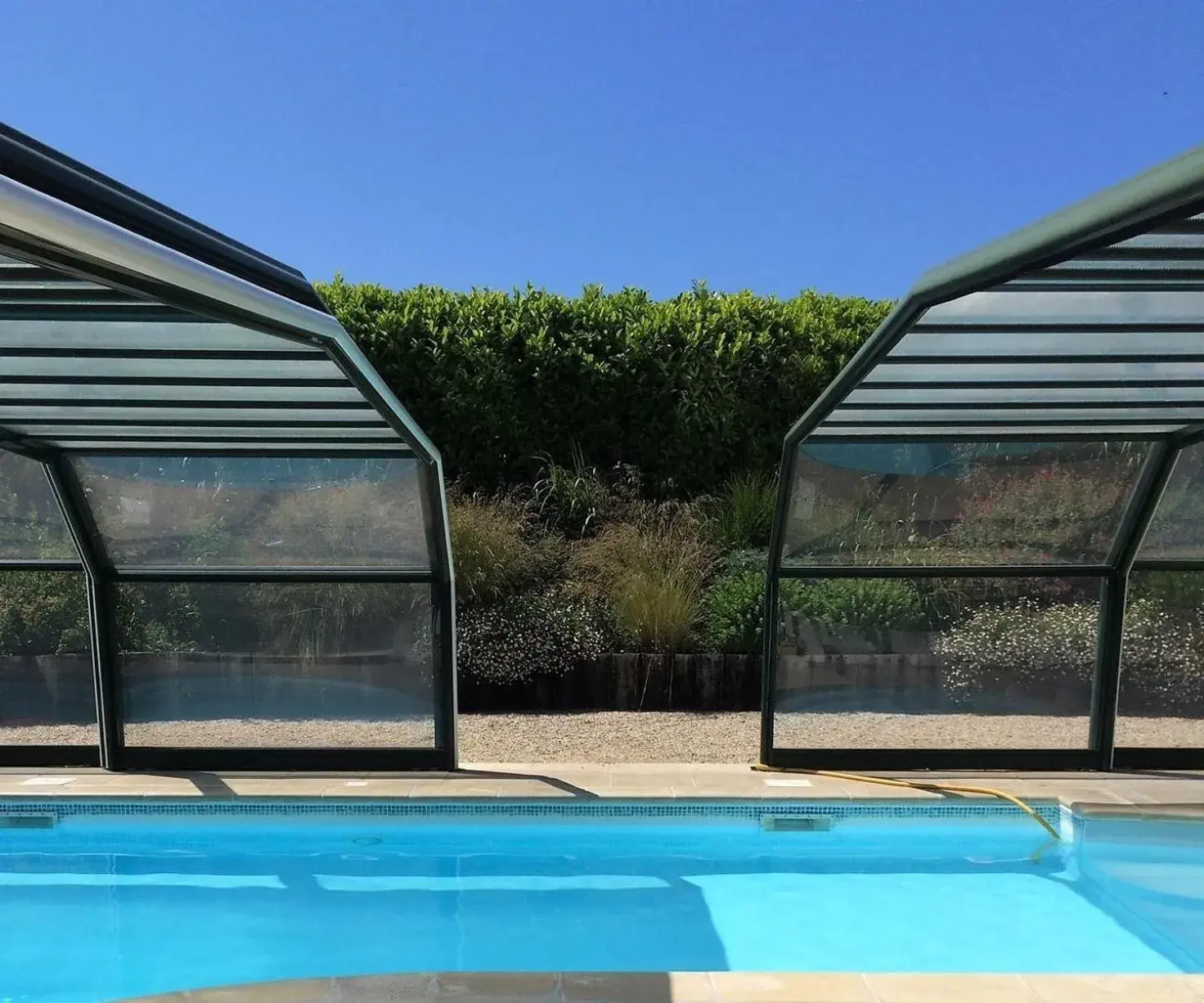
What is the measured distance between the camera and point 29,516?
5840mm

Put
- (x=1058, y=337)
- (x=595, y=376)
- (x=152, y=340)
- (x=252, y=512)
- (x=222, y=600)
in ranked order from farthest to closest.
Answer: (x=595, y=376), (x=222, y=600), (x=252, y=512), (x=1058, y=337), (x=152, y=340)

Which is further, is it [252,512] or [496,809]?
[252,512]

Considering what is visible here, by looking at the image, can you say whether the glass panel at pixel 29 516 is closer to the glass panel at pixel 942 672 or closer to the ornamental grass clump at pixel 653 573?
the ornamental grass clump at pixel 653 573

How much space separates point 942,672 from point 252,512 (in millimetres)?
5146

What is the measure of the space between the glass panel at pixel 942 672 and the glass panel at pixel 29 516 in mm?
5250

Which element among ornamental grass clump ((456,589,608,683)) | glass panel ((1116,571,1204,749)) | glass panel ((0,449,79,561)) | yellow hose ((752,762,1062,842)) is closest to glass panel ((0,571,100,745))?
glass panel ((0,449,79,561))

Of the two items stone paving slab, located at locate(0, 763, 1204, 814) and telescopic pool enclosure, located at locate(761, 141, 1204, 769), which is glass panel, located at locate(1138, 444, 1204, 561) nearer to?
telescopic pool enclosure, located at locate(761, 141, 1204, 769)

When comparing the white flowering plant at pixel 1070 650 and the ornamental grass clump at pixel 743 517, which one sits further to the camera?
the ornamental grass clump at pixel 743 517

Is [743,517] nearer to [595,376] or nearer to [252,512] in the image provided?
[595,376]

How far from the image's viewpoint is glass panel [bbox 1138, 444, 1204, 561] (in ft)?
18.5

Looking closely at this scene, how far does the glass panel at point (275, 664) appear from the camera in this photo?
5.99 m

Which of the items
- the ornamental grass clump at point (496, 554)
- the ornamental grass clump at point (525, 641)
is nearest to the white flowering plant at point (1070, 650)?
the ornamental grass clump at point (525, 641)

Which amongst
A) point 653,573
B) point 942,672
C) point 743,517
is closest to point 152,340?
point 942,672

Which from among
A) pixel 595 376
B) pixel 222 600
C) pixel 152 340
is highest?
pixel 595 376
